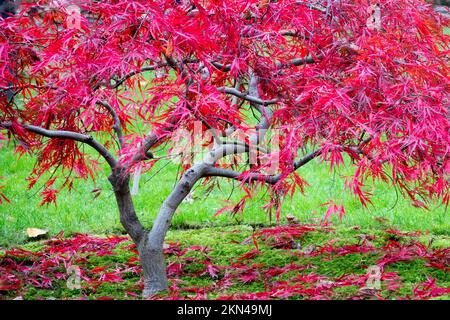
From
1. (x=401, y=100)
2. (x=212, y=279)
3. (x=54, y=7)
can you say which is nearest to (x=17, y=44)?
(x=54, y=7)

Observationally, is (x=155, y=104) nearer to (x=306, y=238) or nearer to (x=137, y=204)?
(x=306, y=238)

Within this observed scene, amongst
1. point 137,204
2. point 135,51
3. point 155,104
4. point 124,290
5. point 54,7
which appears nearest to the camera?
point 135,51

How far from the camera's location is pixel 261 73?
307 centimetres

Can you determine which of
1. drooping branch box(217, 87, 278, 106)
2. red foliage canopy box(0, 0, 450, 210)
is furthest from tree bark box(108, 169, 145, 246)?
drooping branch box(217, 87, 278, 106)

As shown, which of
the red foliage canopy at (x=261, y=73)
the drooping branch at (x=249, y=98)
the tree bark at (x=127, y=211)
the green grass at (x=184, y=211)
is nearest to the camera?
the red foliage canopy at (x=261, y=73)

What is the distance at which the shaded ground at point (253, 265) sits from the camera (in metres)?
2.96

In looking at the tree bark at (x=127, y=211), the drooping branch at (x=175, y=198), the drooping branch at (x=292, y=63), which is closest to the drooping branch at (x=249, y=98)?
the drooping branch at (x=292, y=63)

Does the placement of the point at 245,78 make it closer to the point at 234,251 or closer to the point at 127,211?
the point at 127,211

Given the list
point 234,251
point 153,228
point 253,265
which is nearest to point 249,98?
point 153,228

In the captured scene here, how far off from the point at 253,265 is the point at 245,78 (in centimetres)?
102

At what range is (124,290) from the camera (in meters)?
3.17

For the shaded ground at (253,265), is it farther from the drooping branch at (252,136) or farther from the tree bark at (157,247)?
the drooping branch at (252,136)

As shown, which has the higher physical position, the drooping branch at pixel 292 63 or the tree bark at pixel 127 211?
the drooping branch at pixel 292 63
